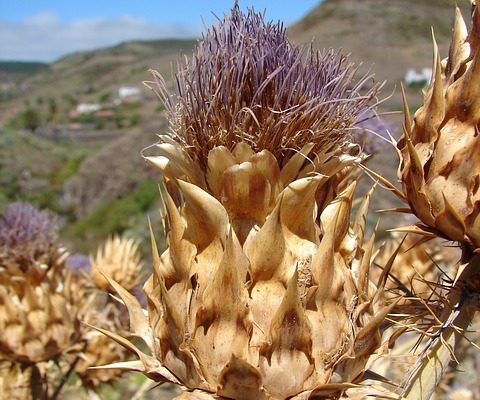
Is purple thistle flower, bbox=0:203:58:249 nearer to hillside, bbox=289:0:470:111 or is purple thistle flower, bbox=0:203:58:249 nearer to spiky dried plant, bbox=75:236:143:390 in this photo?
spiky dried plant, bbox=75:236:143:390

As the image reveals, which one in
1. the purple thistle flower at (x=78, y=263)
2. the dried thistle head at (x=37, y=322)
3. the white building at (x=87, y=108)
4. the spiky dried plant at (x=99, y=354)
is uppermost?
the dried thistle head at (x=37, y=322)

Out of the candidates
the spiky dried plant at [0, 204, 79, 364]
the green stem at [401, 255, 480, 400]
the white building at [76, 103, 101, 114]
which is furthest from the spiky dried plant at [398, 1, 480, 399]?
the white building at [76, 103, 101, 114]

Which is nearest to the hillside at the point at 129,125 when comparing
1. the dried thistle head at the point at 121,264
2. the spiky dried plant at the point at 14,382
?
the dried thistle head at the point at 121,264

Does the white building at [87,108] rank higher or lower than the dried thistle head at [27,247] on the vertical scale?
lower

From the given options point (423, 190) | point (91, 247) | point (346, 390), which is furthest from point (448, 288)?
point (91, 247)

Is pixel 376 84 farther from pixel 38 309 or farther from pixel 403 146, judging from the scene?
pixel 38 309

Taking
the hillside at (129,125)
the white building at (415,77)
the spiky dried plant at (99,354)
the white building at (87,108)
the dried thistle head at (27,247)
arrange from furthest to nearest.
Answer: the white building at (87,108) < the white building at (415,77) < the hillside at (129,125) < the spiky dried plant at (99,354) < the dried thistle head at (27,247)

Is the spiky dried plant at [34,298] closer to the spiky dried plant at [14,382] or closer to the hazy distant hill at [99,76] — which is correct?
the spiky dried plant at [14,382]
